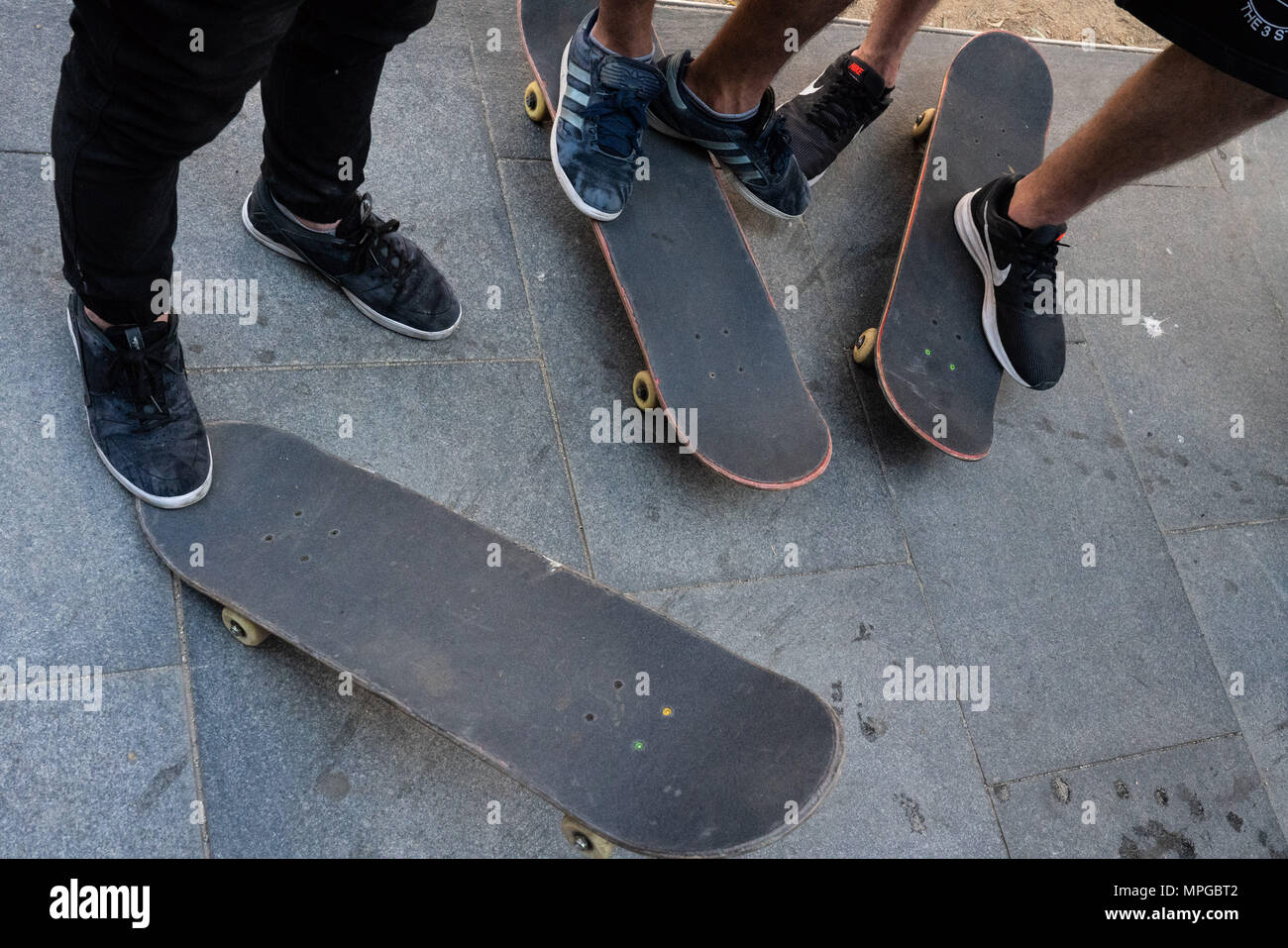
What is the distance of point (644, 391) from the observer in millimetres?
2465

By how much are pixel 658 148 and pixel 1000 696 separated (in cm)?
172

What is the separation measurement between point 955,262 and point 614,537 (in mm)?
1428

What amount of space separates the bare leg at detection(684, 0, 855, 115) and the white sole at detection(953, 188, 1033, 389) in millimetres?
745

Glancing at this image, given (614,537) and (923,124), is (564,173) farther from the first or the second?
(923,124)

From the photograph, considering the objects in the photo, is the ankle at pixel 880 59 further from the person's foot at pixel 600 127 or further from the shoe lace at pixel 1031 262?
the person's foot at pixel 600 127

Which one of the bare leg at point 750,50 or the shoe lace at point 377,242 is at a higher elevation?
the bare leg at point 750,50

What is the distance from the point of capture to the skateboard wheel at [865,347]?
8.93ft

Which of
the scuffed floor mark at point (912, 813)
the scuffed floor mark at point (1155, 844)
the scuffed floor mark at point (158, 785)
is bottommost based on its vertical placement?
the scuffed floor mark at point (1155, 844)

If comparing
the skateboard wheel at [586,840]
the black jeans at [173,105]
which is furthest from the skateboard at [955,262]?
the black jeans at [173,105]

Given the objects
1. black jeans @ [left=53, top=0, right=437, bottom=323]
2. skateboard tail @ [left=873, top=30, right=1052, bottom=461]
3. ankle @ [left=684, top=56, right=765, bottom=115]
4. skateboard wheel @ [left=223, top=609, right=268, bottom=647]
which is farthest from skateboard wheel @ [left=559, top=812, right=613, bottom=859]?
ankle @ [left=684, top=56, right=765, bottom=115]

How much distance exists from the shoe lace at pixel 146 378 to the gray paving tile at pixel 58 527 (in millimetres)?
166

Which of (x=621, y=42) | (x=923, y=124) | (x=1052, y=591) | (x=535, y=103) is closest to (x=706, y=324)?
(x=621, y=42)

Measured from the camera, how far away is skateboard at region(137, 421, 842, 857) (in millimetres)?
1798
